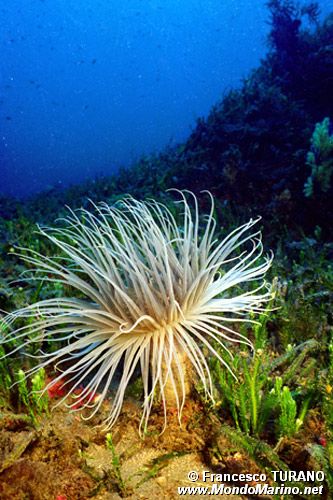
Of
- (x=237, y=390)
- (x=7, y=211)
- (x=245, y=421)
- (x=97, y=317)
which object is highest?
(x=7, y=211)

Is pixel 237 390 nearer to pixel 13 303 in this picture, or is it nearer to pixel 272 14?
pixel 13 303

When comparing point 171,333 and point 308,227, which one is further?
point 308,227

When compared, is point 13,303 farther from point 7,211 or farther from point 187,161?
point 7,211

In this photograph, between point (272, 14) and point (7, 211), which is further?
point (272, 14)

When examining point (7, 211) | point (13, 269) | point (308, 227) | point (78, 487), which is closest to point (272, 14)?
point (308, 227)

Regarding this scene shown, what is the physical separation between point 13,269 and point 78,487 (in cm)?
375

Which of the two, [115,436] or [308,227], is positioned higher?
[308,227]

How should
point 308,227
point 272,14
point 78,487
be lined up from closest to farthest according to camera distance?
point 78,487 → point 308,227 → point 272,14

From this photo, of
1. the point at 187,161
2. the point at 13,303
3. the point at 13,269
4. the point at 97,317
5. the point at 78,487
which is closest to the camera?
the point at 78,487

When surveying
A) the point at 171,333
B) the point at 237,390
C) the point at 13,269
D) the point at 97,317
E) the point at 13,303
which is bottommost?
the point at 237,390

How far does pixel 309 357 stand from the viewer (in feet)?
10.7

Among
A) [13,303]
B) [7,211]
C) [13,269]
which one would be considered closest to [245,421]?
[13,303]

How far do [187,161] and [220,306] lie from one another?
7.73 meters

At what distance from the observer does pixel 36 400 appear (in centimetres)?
274
